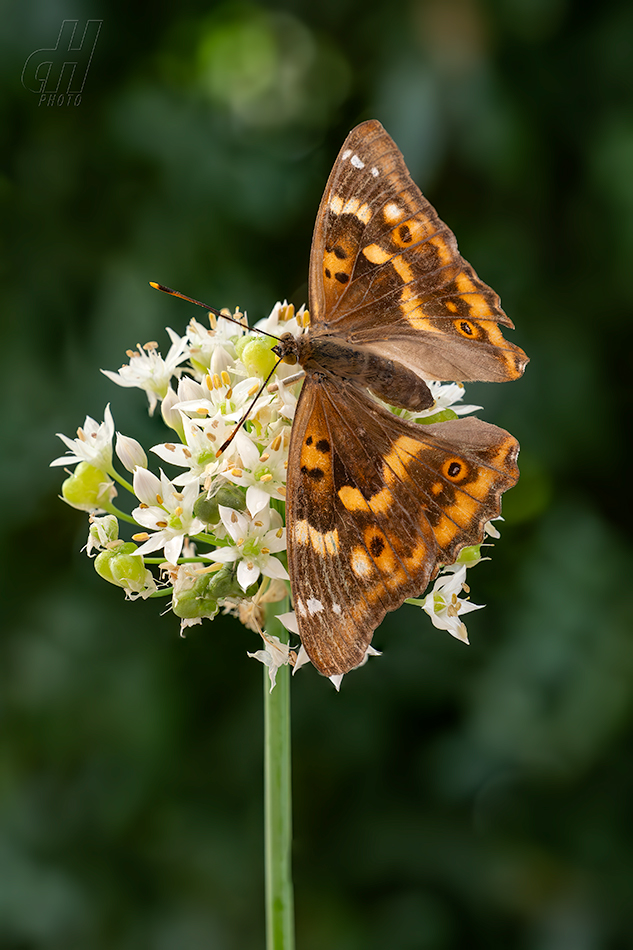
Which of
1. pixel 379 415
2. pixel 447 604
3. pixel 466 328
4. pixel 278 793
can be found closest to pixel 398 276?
pixel 466 328

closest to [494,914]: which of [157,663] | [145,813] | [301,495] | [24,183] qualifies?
[145,813]

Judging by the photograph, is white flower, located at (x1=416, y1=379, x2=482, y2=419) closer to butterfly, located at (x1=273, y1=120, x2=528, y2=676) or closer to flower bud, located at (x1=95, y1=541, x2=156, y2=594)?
butterfly, located at (x1=273, y1=120, x2=528, y2=676)

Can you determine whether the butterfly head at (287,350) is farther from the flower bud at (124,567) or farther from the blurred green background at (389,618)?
the blurred green background at (389,618)

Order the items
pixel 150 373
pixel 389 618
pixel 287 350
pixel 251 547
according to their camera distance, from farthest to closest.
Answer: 1. pixel 389 618
2. pixel 150 373
3. pixel 287 350
4. pixel 251 547

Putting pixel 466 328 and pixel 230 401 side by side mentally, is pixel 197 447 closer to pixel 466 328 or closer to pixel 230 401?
pixel 230 401

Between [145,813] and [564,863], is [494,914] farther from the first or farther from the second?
[145,813]

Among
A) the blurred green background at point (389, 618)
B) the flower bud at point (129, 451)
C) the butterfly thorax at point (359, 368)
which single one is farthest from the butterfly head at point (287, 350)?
the blurred green background at point (389, 618)
